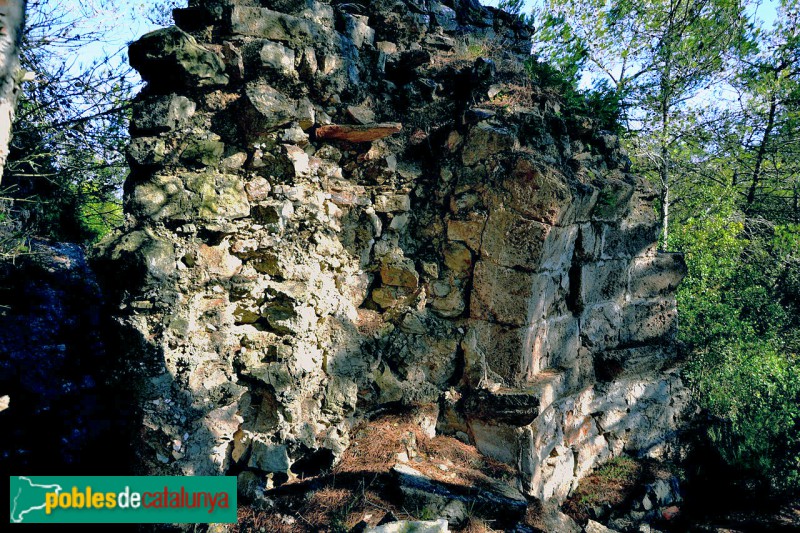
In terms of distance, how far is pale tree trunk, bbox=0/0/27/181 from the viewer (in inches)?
93.0

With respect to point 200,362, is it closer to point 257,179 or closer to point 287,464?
point 287,464

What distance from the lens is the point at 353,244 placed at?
14.2ft

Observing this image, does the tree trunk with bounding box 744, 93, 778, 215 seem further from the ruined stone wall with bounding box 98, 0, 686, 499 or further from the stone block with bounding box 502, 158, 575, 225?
the stone block with bounding box 502, 158, 575, 225

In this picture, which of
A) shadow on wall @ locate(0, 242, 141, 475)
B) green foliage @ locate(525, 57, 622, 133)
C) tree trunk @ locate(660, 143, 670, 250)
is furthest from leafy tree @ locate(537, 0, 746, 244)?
shadow on wall @ locate(0, 242, 141, 475)

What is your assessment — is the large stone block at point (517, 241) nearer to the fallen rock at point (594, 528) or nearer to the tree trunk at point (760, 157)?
the fallen rock at point (594, 528)

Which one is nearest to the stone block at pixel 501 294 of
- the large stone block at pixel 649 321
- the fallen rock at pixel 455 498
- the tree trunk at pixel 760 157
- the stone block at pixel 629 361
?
the fallen rock at pixel 455 498

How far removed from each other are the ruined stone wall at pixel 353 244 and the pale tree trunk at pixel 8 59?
1.04 m

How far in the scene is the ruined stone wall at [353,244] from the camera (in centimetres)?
353

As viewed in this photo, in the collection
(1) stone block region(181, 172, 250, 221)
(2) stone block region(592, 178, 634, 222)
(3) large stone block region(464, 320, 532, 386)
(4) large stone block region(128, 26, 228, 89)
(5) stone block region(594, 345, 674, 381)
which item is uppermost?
(4) large stone block region(128, 26, 228, 89)

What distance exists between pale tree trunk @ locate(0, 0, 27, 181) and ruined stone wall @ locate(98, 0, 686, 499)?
1040 millimetres

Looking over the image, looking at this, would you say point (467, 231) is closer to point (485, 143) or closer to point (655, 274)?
point (485, 143)

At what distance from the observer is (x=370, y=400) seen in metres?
4.18

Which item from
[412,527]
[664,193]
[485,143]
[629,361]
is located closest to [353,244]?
[485,143]

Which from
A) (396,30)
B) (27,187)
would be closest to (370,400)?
(396,30)
